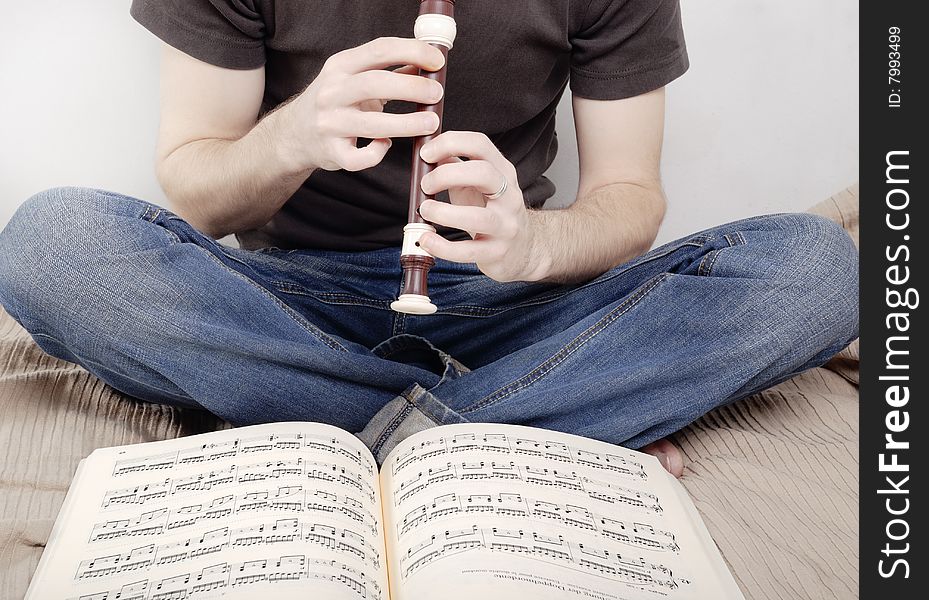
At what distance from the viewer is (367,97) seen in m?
0.96

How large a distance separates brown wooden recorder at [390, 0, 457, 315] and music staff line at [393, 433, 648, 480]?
153 mm

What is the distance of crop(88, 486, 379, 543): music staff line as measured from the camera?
0.86 meters

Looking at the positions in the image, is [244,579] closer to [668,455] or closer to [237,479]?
[237,479]

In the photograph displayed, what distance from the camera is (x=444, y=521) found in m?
0.88

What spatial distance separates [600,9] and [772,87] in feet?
2.29

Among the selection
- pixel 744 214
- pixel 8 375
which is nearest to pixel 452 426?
pixel 8 375

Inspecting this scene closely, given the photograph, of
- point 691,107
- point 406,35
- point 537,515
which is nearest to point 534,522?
point 537,515

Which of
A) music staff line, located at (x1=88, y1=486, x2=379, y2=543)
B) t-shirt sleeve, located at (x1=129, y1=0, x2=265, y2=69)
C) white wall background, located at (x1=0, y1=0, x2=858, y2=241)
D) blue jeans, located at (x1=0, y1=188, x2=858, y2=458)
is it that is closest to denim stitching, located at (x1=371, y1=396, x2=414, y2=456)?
blue jeans, located at (x1=0, y1=188, x2=858, y2=458)

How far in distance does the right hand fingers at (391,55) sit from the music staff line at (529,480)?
1.44 ft

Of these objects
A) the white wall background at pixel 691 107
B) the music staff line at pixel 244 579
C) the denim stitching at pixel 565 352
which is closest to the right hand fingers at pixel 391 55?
the denim stitching at pixel 565 352

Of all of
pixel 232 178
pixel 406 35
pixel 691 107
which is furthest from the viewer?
pixel 691 107

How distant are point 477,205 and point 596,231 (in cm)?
31

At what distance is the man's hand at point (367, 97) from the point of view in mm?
955

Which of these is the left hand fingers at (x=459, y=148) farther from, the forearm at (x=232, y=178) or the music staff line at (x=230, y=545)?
the music staff line at (x=230, y=545)
